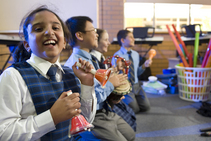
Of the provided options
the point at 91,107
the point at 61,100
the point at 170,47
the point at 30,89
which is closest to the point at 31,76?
the point at 30,89

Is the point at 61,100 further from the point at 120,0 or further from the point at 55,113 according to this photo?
the point at 120,0

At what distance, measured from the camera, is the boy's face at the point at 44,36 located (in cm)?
69

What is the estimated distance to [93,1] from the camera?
1.38 meters

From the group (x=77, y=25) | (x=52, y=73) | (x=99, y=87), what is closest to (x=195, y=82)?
(x=99, y=87)

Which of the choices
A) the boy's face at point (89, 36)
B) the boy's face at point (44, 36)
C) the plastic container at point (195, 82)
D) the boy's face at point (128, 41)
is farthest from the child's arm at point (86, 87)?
the plastic container at point (195, 82)

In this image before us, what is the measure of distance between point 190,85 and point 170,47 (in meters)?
2.19

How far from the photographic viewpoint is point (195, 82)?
2.10m

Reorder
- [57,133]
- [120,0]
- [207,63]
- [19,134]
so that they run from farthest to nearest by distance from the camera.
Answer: [120,0] → [207,63] → [57,133] → [19,134]

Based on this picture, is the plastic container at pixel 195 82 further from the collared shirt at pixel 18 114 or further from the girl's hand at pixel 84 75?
the collared shirt at pixel 18 114

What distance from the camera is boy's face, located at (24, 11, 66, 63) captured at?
0.69 metres

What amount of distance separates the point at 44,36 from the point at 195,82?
1.98m

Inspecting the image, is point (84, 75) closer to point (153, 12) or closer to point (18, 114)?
point (18, 114)

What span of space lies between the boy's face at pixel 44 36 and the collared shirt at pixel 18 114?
0.42ft

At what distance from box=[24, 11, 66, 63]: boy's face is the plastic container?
1836mm
